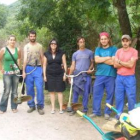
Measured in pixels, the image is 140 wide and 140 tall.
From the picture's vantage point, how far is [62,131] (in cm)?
547

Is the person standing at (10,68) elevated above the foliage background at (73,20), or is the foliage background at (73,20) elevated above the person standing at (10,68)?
the foliage background at (73,20)

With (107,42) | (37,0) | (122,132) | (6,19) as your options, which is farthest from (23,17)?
(6,19)

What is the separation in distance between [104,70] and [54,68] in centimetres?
117

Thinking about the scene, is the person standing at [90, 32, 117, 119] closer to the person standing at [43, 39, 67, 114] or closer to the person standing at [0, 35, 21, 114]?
the person standing at [43, 39, 67, 114]

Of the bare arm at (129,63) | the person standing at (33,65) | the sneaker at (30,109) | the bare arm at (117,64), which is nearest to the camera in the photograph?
the bare arm at (129,63)

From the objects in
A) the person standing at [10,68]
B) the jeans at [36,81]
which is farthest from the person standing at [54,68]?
the person standing at [10,68]

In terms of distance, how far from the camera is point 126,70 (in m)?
5.64

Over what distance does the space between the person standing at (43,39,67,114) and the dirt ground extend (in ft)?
2.28

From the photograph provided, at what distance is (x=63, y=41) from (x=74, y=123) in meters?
4.96

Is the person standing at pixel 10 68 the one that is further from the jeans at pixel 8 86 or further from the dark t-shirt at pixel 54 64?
the dark t-shirt at pixel 54 64

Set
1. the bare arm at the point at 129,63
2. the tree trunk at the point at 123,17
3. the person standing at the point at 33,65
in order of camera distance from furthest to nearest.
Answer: the tree trunk at the point at 123,17, the person standing at the point at 33,65, the bare arm at the point at 129,63

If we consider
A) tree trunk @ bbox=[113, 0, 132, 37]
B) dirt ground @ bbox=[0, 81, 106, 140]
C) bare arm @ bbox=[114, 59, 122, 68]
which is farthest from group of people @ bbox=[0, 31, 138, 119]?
tree trunk @ bbox=[113, 0, 132, 37]

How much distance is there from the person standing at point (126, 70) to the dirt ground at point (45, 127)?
0.82m

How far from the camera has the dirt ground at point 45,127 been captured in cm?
519
